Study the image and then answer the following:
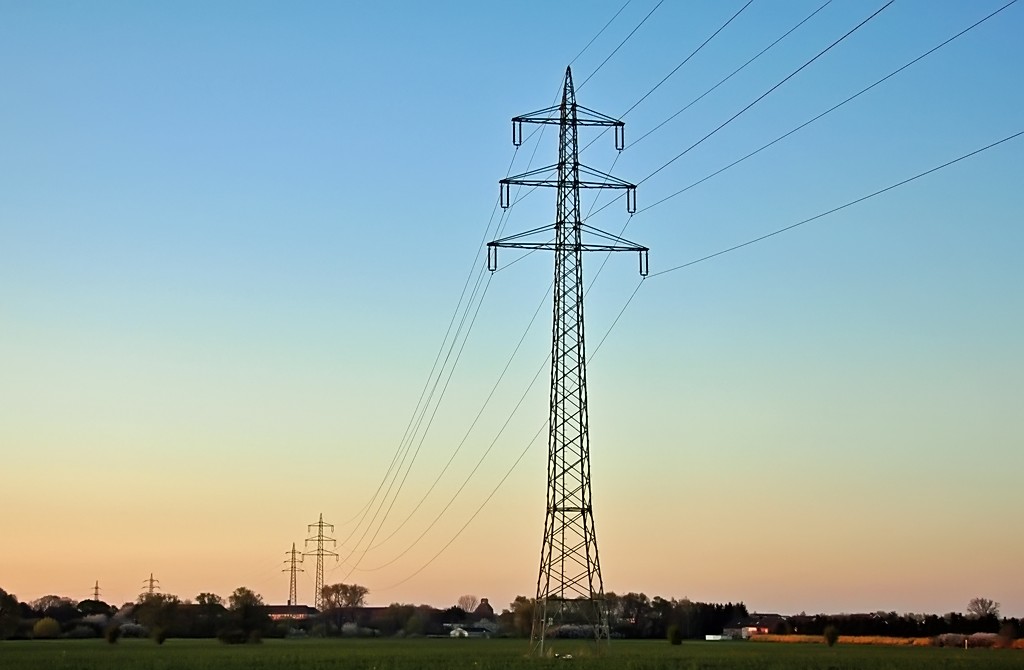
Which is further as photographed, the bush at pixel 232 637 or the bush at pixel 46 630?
the bush at pixel 46 630

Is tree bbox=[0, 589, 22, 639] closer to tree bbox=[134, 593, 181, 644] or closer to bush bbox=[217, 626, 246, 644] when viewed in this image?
tree bbox=[134, 593, 181, 644]

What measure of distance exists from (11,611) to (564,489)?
479 ft

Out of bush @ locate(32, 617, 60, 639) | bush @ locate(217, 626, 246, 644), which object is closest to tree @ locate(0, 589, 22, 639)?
bush @ locate(32, 617, 60, 639)

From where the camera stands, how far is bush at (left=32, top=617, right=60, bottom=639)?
168 metres

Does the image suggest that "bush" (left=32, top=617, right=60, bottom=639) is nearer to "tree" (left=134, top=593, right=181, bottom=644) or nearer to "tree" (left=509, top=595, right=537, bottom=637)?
"tree" (left=134, top=593, right=181, bottom=644)

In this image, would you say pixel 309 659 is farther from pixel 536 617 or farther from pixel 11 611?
pixel 11 611

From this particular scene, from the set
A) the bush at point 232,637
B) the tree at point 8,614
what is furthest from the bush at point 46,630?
the bush at point 232,637

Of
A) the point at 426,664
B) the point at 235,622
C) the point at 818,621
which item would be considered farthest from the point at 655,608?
the point at 426,664

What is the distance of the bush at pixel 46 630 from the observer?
6596 inches

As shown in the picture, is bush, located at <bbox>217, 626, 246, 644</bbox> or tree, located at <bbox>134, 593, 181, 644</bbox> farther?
tree, located at <bbox>134, 593, 181, 644</bbox>

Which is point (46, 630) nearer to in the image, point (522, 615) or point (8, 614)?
point (8, 614)

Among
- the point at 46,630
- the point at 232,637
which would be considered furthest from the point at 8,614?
the point at 232,637

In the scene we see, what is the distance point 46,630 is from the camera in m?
169

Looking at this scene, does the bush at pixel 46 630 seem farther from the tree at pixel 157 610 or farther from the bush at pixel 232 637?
the bush at pixel 232 637
